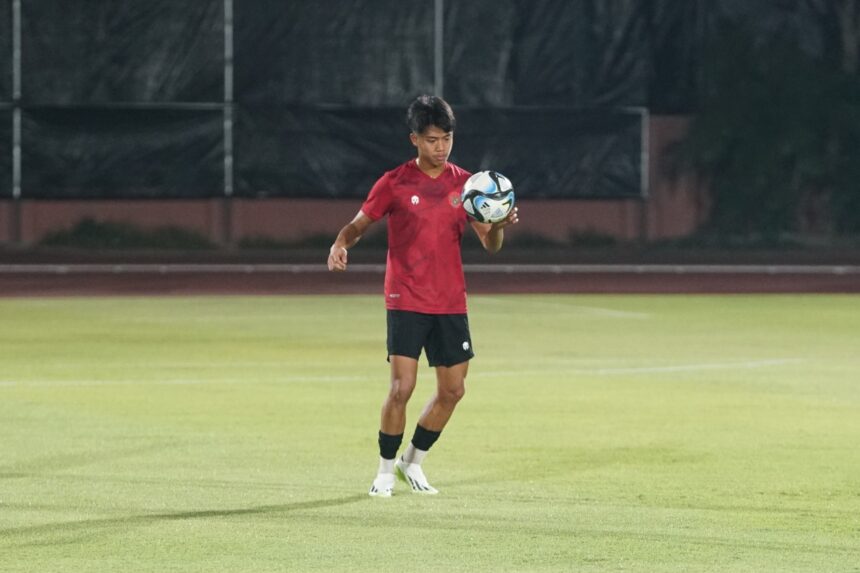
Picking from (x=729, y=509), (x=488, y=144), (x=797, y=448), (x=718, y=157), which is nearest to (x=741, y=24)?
(x=718, y=157)

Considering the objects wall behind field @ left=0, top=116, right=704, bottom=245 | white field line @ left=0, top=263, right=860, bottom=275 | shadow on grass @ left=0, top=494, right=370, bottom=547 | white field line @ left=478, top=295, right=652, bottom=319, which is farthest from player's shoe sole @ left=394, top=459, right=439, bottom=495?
wall behind field @ left=0, top=116, right=704, bottom=245

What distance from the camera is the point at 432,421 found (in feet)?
33.4

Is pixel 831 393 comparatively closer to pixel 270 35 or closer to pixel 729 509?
pixel 729 509

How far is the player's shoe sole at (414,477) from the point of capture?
1004cm

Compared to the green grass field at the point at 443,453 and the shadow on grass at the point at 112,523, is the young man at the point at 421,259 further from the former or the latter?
the green grass field at the point at 443,453

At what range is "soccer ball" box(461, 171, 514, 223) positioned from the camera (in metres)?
9.66

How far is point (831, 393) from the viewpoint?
15406 millimetres

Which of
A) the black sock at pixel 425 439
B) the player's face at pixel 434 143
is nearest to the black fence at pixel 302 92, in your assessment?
the black sock at pixel 425 439

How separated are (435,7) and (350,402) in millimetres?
23340

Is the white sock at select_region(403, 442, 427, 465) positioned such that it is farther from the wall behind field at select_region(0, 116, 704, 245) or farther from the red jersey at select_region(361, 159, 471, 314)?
the wall behind field at select_region(0, 116, 704, 245)

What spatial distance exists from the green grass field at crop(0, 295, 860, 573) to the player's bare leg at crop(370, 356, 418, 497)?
132 mm

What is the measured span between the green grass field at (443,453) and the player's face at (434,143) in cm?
169

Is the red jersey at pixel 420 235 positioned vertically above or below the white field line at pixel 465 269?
above

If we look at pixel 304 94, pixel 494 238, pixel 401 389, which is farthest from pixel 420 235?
pixel 304 94
